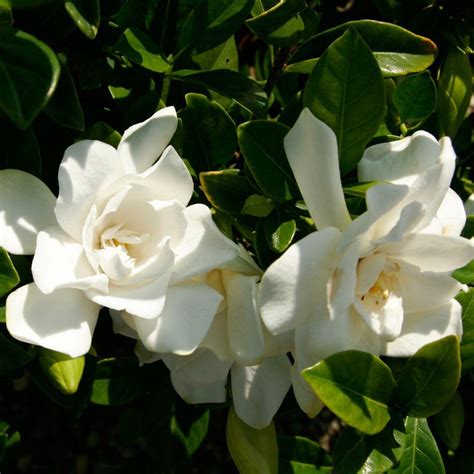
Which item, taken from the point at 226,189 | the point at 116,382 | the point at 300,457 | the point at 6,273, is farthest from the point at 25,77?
the point at 300,457

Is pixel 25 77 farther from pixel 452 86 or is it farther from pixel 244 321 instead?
pixel 452 86

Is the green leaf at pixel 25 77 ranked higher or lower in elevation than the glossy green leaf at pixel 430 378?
higher

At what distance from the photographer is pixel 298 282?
36.5 inches

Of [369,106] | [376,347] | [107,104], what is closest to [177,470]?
[376,347]

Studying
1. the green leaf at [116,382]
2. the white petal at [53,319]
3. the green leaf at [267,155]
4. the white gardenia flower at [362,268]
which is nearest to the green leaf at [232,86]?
the green leaf at [267,155]

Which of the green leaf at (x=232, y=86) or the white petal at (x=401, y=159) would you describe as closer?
the white petal at (x=401, y=159)

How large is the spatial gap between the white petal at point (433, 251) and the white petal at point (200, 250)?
0.78 feet

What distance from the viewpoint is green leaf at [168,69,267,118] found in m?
1.23

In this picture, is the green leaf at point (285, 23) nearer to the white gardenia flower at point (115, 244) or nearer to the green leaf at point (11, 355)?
the white gardenia flower at point (115, 244)

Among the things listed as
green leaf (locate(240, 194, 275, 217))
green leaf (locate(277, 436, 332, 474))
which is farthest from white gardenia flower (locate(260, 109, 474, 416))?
green leaf (locate(277, 436, 332, 474))

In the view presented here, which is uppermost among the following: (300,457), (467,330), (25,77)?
(25,77)

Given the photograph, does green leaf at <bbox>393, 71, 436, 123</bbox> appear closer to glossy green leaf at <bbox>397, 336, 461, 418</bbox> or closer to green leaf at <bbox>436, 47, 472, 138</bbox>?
green leaf at <bbox>436, 47, 472, 138</bbox>

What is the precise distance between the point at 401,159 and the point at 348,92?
0.54 ft

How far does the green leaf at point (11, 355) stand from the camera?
106cm
